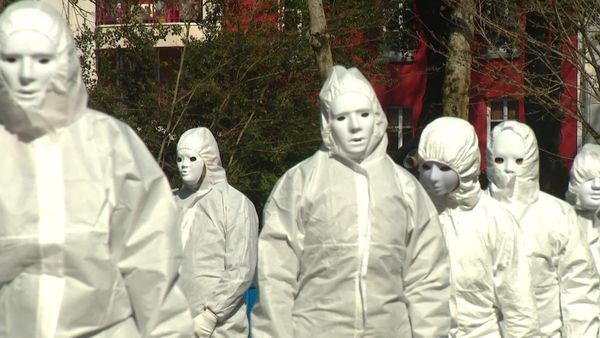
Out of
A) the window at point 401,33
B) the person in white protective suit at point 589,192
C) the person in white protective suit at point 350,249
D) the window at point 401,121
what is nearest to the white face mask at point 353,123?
the person in white protective suit at point 350,249

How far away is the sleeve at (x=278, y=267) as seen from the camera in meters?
8.46

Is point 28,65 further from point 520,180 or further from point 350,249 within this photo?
point 520,180

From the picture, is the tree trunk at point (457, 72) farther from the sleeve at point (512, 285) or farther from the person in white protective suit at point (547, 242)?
the sleeve at point (512, 285)

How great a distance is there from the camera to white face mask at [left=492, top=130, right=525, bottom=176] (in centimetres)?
1247

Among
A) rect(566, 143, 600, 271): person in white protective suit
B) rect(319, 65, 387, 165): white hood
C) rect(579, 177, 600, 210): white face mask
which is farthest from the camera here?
rect(579, 177, 600, 210): white face mask

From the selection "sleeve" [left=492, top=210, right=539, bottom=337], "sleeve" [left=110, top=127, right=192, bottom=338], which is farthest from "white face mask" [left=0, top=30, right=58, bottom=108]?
"sleeve" [left=492, top=210, right=539, bottom=337]

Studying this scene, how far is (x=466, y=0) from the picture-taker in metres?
21.8

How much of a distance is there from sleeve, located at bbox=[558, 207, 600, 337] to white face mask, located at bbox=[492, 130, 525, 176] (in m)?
0.53

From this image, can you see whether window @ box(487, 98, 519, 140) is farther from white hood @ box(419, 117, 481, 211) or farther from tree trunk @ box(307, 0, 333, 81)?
white hood @ box(419, 117, 481, 211)

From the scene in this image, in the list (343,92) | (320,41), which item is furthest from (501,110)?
(343,92)

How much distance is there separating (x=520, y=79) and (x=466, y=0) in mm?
1774

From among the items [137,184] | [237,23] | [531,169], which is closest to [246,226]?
[531,169]

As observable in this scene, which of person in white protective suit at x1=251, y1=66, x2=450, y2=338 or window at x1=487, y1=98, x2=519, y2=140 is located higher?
person in white protective suit at x1=251, y1=66, x2=450, y2=338

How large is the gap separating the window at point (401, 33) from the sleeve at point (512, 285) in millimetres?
15419
